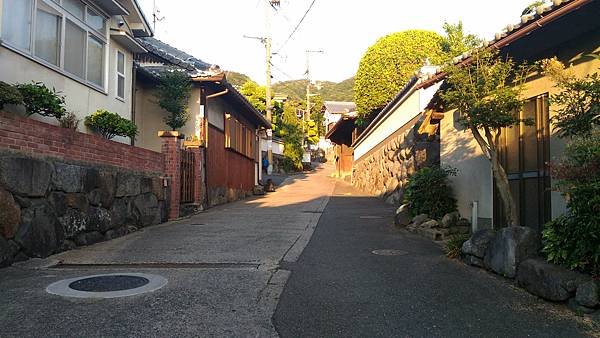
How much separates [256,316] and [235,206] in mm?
12564

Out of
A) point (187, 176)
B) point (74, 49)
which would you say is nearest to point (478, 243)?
point (74, 49)

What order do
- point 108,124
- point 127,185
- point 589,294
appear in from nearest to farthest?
point 589,294, point 127,185, point 108,124

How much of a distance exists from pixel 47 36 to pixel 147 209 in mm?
4128

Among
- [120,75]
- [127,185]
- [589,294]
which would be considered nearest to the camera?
[589,294]

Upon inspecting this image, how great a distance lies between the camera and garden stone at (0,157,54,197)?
22.1ft

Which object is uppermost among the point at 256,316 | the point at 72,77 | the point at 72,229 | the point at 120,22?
the point at 120,22

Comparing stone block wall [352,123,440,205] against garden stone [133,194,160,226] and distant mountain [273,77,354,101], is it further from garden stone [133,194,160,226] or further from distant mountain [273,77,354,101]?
distant mountain [273,77,354,101]

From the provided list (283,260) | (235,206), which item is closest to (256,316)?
(283,260)

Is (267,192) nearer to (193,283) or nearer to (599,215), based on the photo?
(193,283)

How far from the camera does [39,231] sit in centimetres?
740

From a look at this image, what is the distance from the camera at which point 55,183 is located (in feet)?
25.9

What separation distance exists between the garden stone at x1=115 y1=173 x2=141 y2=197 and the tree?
6511 mm

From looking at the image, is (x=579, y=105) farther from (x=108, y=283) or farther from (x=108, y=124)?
(x=108, y=124)

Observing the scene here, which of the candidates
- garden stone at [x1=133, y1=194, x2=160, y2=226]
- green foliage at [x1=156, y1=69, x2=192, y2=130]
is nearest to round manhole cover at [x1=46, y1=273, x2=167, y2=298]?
garden stone at [x1=133, y1=194, x2=160, y2=226]
